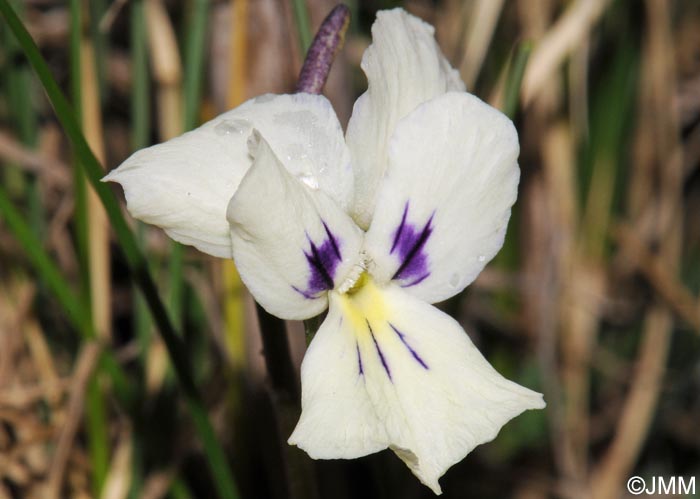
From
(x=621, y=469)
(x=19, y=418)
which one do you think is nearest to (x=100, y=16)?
(x=19, y=418)

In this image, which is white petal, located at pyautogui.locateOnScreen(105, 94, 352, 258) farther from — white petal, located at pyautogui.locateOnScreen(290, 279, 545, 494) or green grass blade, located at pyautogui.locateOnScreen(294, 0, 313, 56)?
green grass blade, located at pyautogui.locateOnScreen(294, 0, 313, 56)

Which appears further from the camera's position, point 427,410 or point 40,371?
point 40,371

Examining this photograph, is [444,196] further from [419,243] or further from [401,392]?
[401,392]

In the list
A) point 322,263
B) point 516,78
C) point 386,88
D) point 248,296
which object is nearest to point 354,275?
point 322,263

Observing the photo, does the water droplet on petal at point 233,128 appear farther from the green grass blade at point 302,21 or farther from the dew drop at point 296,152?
the green grass blade at point 302,21

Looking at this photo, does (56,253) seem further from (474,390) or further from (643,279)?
(643,279)

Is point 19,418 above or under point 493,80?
under
